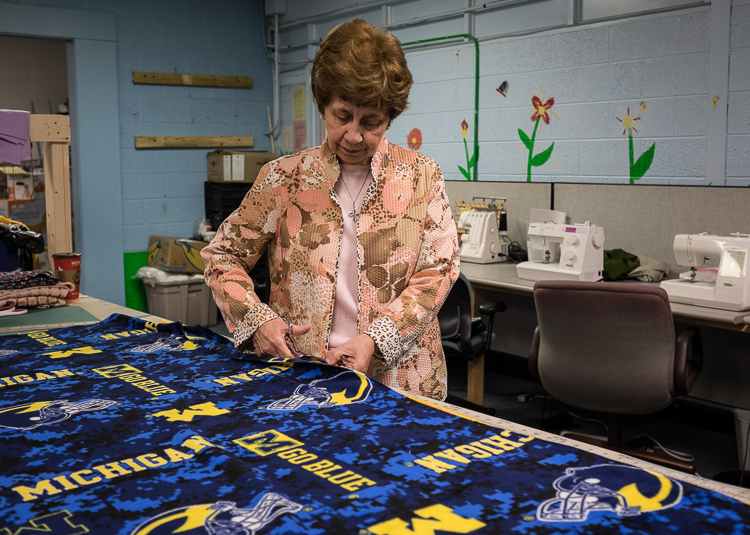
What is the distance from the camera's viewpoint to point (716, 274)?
2.90 metres

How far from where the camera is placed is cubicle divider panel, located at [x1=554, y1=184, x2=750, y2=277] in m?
3.26

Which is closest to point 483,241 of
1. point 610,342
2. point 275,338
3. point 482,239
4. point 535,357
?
point 482,239

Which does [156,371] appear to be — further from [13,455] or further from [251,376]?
[13,455]

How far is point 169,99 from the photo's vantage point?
583 cm

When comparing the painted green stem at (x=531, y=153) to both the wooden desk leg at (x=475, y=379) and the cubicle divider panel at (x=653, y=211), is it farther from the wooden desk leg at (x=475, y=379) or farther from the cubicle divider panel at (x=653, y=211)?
the wooden desk leg at (x=475, y=379)

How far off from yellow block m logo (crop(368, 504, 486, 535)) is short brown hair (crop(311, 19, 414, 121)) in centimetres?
87

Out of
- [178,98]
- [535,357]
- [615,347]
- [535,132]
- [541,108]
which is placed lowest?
[535,357]

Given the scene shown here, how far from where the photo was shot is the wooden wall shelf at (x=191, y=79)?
566cm

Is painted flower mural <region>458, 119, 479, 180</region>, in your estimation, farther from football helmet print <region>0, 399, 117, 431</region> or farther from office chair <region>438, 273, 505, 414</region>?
football helmet print <region>0, 399, 117, 431</region>

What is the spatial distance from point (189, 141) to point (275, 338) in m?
4.73

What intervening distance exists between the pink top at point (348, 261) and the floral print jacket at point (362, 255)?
3cm

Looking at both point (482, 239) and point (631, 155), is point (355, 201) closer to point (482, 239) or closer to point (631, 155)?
point (482, 239)

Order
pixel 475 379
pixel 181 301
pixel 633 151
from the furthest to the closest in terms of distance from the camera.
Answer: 1. pixel 181 301
2. pixel 633 151
3. pixel 475 379

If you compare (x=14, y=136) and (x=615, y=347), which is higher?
(x=14, y=136)
